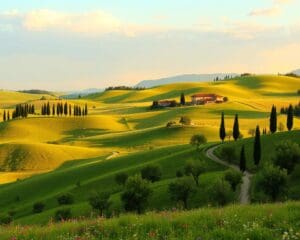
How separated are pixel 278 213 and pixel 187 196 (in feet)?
131

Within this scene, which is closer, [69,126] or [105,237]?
[105,237]

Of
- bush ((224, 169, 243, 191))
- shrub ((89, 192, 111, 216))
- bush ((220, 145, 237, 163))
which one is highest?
bush ((224, 169, 243, 191))

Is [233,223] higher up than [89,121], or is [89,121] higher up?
[233,223]

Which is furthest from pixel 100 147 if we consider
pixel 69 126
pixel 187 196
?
pixel 187 196

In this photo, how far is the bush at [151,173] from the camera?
73250 millimetres

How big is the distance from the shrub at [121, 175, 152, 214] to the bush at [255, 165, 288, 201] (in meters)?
12.8

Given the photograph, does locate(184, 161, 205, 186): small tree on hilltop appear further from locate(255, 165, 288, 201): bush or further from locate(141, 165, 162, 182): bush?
locate(255, 165, 288, 201): bush

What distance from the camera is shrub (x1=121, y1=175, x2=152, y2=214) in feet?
174

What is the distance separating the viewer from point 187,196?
54.9m

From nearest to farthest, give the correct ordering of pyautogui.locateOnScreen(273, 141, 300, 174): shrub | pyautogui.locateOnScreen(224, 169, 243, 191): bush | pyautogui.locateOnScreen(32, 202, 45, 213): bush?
pyautogui.locateOnScreen(224, 169, 243, 191): bush, pyautogui.locateOnScreen(273, 141, 300, 174): shrub, pyautogui.locateOnScreen(32, 202, 45, 213): bush

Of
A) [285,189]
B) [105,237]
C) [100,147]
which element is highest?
[105,237]

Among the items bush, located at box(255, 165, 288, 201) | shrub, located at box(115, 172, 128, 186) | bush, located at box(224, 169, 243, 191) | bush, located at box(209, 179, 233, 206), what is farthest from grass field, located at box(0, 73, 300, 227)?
bush, located at box(209, 179, 233, 206)

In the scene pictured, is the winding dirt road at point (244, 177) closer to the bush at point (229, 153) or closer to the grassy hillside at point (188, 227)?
the bush at point (229, 153)

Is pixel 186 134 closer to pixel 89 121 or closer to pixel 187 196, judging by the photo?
pixel 89 121
